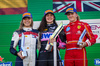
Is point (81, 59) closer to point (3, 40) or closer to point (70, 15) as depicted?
point (70, 15)

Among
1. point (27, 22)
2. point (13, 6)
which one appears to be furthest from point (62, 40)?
point (13, 6)

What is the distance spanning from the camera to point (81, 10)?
3277 mm

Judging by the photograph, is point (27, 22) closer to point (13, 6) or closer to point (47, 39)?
point (47, 39)

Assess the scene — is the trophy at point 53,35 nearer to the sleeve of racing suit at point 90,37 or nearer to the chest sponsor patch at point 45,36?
the chest sponsor patch at point 45,36

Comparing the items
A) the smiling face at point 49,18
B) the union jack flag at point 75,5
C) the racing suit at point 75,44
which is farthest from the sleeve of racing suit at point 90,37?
the union jack flag at point 75,5

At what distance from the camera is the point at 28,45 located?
2461mm

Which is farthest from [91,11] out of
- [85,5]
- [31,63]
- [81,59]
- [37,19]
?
[31,63]

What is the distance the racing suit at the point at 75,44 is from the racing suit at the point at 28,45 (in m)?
0.37

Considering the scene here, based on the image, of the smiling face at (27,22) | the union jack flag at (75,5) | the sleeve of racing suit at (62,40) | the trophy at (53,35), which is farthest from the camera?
the union jack flag at (75,5)

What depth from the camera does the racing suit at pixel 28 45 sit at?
7.96 feet

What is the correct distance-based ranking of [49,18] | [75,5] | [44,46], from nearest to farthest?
[44,46], [49,18], [75,5]

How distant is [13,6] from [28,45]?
107cm

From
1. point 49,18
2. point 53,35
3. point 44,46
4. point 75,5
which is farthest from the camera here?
point 75,5

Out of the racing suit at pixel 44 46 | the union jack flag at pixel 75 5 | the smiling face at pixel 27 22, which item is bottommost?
the racing suit at pixel 44 46
